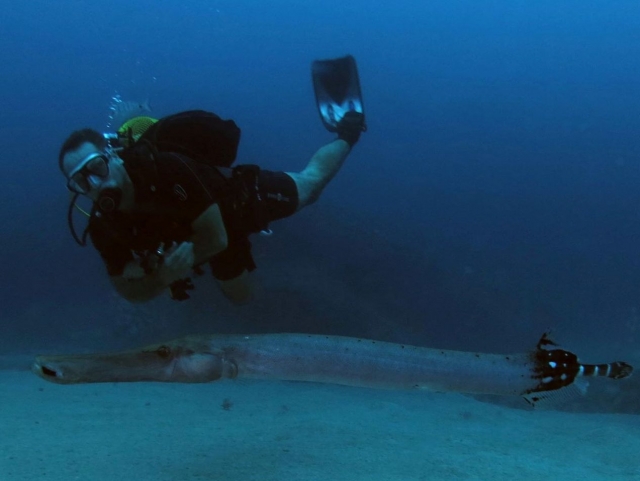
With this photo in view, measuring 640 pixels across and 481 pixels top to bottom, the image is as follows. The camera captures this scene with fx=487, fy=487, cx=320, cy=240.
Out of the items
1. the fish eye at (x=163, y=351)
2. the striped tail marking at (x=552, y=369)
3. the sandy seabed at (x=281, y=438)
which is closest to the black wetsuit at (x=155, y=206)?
the fish eye at (x=163, y=351)

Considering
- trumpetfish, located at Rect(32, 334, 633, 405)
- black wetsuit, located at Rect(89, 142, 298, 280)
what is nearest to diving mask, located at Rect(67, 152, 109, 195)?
black wetsuit, located at Rect(89, 142, 298, 280)

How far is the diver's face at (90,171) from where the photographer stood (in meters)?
3.46

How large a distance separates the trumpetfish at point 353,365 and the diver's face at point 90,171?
4.36 feet

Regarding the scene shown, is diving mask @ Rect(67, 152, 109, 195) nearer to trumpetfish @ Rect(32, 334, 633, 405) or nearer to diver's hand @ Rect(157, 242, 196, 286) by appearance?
diver's hand @ Rect(157, 242, 196, 286)

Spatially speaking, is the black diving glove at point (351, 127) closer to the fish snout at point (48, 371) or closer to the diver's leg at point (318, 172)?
the diver's leg at point (318, 172)

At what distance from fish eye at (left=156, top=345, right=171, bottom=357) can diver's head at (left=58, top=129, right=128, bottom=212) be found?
126 cm

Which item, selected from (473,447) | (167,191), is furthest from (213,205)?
(473,447)

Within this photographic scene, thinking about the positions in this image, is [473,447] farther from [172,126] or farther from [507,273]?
[507,273]

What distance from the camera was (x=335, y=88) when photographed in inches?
307

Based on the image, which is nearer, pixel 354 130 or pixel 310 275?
pixel 354 130

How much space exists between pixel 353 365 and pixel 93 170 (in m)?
2.27

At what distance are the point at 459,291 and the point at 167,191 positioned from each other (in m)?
11.9

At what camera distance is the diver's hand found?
11.6 feet

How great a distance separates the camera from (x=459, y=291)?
1442 centimetres
